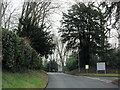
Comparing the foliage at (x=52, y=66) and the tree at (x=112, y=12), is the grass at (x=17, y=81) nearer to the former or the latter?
the tree at (x=112, y=12)

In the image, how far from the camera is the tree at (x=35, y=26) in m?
25.5

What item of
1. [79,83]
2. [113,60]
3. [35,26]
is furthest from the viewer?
[113,60]

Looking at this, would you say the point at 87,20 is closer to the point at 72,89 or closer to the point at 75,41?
the point at 75,41

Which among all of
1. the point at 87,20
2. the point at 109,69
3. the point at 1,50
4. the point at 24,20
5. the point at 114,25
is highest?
the point at 87,20

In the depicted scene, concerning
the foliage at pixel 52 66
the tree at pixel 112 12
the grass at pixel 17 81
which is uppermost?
the tree at pixel 112 12

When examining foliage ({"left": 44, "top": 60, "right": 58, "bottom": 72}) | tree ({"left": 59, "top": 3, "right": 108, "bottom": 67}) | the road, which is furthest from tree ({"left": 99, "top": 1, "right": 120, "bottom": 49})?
foliage ({"left": 44, "top": 60, "right": 58, "bottom": 72})

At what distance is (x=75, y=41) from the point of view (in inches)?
1886

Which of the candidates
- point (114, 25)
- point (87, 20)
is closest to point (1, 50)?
point (114, 25)

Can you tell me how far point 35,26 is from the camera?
27.3m

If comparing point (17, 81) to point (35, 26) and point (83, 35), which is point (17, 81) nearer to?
point (35, 26)

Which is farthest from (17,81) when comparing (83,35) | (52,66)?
(52,66)

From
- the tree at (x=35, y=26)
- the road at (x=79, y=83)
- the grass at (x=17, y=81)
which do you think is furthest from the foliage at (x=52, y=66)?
the grass at (x=17, y=81)

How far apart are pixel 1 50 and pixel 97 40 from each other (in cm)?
3667

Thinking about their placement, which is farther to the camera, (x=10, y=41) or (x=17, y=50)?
(x=17, y=50)
